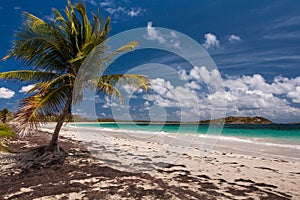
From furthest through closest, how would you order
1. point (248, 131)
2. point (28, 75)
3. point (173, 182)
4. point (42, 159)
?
point (248, 131)
point (28, 75)
point (42, 159)
point (173, 182)

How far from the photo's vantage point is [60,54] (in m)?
7.45

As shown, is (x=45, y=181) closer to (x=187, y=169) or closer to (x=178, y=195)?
(x=178, y=195)

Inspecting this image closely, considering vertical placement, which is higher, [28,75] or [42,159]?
[28,75]

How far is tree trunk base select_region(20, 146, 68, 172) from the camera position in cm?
639

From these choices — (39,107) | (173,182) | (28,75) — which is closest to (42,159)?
(39,107)

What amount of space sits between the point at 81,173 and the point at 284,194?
4.88m

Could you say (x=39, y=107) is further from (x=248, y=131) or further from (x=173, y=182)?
(x=248, y=131)

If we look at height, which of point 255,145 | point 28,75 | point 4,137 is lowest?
point 255,145

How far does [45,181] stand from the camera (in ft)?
16.3

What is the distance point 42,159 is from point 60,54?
3618mm

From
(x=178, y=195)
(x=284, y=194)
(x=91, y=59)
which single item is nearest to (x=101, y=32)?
(x=91, y=59)

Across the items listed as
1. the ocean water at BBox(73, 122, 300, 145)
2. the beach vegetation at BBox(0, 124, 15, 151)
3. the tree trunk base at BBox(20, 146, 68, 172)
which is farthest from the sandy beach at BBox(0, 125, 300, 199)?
the ocean water at BBox(73, 122, 300, 145)

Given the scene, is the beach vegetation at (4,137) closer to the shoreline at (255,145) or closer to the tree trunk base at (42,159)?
the tree trunk base at (42,159)

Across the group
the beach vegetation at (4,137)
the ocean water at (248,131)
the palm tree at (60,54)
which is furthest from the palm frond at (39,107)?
the ocean water at (248,131)
